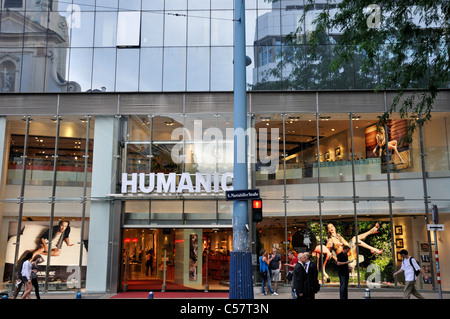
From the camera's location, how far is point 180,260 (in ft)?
60.0

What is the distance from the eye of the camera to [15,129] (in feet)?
63.3

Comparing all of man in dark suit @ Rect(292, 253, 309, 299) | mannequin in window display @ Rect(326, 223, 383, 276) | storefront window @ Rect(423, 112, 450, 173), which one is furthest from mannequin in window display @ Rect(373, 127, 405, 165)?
man in dark suit @ Rect(292, 253, 309, 299)

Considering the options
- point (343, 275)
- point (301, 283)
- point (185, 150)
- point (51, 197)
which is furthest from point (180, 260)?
point (301, 283)

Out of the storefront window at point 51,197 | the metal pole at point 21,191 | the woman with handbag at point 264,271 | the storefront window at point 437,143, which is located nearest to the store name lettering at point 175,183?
the storefront window at point 51,197

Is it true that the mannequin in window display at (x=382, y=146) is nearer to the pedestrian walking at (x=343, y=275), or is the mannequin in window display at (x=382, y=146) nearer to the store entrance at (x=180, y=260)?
the pedestrian walking at (x=343, y=275)

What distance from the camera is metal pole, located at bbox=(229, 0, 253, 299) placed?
9.84 metres

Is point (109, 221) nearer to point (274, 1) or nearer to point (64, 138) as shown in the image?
point (64, 138)

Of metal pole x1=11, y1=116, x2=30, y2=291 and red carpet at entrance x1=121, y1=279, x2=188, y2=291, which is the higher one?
metal pole x1=11, y1=116, x2=30, y2=291

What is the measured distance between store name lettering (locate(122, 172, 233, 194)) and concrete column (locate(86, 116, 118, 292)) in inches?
37.8

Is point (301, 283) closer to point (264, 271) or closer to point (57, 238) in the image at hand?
point (264, 271)

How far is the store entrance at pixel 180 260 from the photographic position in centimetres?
1816

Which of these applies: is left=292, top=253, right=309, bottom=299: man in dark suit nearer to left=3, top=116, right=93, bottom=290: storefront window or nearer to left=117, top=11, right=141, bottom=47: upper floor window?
left=3, top=116, right=93, bottom=290: storefront window

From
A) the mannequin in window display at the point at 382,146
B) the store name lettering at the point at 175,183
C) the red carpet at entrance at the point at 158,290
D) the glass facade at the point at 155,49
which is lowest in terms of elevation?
the red carpet at entrance at the point at 158,290

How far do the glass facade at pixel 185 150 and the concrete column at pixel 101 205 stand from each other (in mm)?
62
